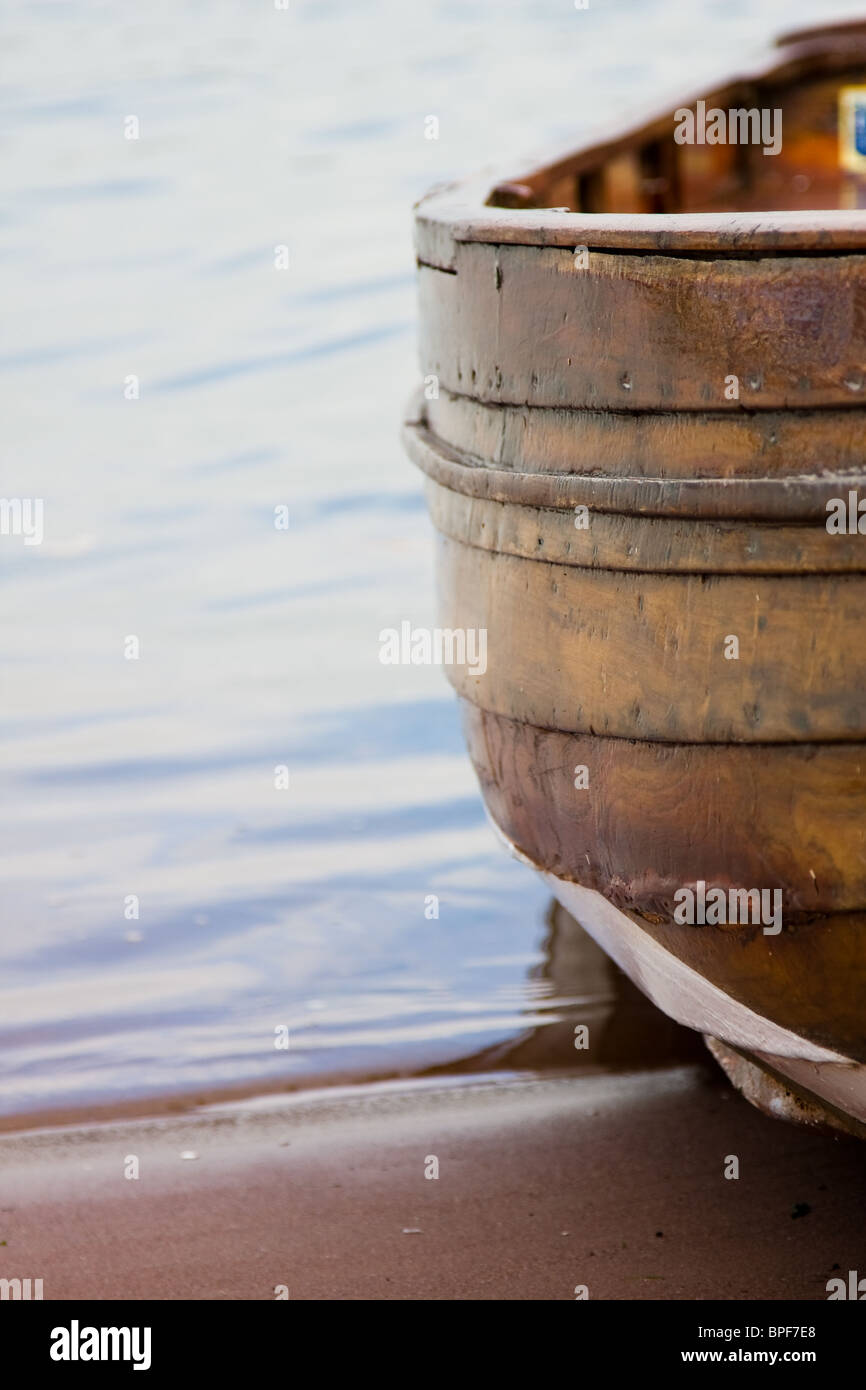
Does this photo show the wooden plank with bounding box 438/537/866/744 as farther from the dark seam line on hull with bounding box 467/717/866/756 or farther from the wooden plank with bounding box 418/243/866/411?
→ the wooden plank with bounding box 418/243/866/411

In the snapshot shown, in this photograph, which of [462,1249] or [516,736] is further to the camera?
[462,1249]

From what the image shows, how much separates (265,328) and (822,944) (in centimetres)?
845

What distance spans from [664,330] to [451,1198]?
1456 millimetres

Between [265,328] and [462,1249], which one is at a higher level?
[265,328]

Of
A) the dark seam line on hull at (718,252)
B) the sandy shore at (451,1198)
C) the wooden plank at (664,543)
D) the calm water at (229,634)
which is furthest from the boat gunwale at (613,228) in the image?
the calm water at (229,634)

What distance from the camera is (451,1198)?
2732 mm

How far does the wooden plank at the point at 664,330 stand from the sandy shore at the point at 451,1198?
128cm

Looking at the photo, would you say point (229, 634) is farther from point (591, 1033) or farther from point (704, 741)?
point (704, 741)

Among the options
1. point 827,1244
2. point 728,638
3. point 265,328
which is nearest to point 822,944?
point 728,638

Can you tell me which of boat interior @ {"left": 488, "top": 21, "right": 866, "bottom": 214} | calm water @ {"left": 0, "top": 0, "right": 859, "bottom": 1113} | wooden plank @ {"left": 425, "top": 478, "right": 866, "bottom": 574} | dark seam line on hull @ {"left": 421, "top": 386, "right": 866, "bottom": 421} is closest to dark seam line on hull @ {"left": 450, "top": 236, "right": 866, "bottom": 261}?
dark seam line on hull @ {"left": 421, "top": 386, "right": 866, "bottom": 421}

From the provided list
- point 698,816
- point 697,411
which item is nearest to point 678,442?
point 697,411

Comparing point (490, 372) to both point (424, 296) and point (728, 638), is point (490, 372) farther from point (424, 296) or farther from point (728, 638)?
point (728, 638)

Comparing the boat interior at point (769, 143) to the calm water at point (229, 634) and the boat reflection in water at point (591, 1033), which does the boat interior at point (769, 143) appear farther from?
the boat reflection in water at point (591, 1033)

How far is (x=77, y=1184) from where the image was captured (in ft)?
9.32
